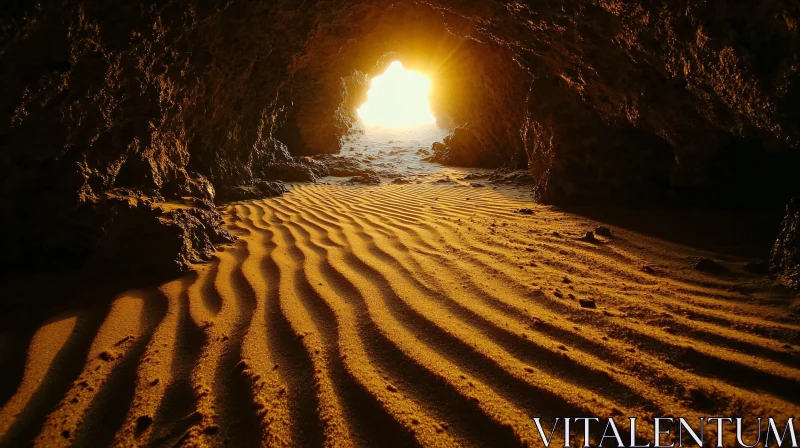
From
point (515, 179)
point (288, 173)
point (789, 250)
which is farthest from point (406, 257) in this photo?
point (288, 173)

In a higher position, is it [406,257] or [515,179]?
[515,179]

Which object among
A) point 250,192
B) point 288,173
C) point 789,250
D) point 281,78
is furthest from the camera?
point 288,173

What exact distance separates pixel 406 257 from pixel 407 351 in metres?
1.16

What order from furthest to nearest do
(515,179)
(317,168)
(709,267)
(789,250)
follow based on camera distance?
(317,168)
(515,179)
(709,267)
(789,250)

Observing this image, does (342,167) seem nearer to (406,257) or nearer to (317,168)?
(317,168)

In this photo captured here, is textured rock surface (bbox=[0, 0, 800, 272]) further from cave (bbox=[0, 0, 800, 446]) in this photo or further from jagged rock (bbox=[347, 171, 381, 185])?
jagged rock (bbox=[347, 171, 381, 185])

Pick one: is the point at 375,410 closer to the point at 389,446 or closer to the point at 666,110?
Result: the point at 389,446

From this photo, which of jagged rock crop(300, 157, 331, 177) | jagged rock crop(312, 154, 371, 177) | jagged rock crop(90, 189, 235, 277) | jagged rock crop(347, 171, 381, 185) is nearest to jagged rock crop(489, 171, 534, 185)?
jagged rock crop(347, 171, 381, 185)

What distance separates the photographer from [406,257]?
102 inches

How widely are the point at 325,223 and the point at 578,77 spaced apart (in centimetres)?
317

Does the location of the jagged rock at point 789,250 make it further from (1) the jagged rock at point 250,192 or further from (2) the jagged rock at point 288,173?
(2) the jagged rock at point 288,173

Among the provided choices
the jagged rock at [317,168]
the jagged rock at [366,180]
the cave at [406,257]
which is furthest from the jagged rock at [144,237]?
the jagged rock at [317,168]

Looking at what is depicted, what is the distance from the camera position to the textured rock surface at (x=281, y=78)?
1771 millimetres

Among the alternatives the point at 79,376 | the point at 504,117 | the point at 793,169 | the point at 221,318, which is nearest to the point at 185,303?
the point at 221,318
